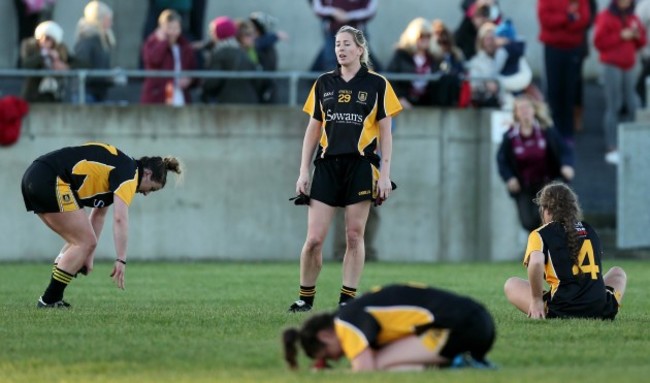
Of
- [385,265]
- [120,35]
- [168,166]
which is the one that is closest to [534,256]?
[168,166]

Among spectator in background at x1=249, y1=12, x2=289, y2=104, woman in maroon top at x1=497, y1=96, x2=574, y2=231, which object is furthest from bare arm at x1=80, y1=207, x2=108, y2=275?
spectator in background at x1=249, y1=12, x2=289, y2=104

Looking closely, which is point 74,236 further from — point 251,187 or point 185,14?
point 185,14

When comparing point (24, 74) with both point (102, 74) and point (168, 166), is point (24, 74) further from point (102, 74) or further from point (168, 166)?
point (168, 166)

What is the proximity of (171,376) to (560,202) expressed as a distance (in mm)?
3893

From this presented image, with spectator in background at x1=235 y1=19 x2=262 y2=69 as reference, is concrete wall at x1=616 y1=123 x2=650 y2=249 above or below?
below

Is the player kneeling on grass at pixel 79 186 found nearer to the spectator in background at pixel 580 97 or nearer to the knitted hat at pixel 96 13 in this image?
the knitted hat at pixel 96 13

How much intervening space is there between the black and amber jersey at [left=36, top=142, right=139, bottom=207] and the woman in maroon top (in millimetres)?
7485

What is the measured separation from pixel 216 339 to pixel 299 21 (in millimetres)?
18169

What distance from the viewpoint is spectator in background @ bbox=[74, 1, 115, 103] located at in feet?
72.6

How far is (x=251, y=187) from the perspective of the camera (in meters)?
22.7

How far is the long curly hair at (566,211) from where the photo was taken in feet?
38.0

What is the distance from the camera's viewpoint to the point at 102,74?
2123 centimetres

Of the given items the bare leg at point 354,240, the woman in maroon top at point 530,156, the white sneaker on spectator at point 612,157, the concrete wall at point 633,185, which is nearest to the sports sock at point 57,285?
the bare leg at point 354,240

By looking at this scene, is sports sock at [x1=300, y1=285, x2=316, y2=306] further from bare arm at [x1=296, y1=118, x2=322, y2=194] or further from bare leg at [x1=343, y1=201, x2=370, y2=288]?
bare arm at [x1=296, y1=118, x2=322, y2=194]
